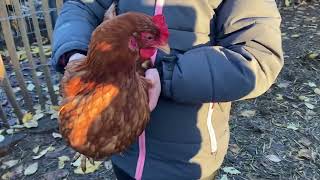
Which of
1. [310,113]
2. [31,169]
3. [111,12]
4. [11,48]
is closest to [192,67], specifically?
[111,12]

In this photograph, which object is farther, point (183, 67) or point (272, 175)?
point (272, 175)

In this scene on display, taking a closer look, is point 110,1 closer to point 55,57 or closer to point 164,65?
point 55,57

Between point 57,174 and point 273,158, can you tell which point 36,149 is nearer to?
point 57,174

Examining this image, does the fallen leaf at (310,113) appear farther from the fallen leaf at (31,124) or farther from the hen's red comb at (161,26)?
the hen's red comb at (161,26)

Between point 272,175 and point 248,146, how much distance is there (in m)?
0.36

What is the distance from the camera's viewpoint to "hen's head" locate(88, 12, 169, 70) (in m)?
1.30

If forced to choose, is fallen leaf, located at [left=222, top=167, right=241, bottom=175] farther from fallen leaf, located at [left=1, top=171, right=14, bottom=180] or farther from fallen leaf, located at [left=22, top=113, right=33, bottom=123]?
fallen leaf, located at [left=22, top=113, right=33, bottom=123]

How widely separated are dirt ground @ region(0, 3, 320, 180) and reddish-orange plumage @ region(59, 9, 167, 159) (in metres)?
1.81

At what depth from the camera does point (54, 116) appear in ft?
12.5

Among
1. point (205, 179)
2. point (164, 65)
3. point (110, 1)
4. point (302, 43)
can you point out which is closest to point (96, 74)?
point (164, 65)

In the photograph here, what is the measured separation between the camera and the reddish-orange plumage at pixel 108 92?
1.32 meters

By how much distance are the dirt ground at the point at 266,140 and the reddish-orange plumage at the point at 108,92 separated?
5.92ft

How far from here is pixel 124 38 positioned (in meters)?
1.31

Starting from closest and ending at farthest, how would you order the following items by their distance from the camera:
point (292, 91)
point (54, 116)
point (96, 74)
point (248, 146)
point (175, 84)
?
point (96, 74) < point (175, 84) < point (248, 146) < point (54, 116) < point (292, 91)
